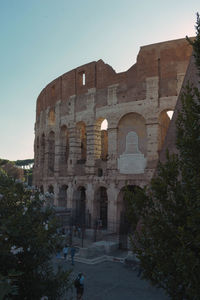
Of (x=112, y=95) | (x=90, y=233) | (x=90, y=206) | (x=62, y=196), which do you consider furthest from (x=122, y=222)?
(x=112, y=95)

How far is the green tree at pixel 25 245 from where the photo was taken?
186 inches

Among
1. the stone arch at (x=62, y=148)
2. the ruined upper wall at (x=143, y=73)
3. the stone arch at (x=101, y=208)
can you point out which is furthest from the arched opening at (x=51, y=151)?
the stone arch at (x=101, y=208)

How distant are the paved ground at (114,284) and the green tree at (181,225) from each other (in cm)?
393

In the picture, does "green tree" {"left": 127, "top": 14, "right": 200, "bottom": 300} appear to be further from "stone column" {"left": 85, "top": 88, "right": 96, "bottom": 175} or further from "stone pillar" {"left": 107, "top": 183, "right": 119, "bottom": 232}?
"stone column" {"left": 85, "top": 88, "right": 96, "bottom": 175}

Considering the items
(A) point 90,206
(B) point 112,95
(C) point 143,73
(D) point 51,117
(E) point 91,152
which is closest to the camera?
(C) point 143,73

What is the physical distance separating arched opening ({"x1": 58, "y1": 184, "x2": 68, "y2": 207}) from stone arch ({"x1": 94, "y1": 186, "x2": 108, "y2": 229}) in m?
3.17

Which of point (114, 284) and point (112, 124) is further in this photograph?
point (112, 124)

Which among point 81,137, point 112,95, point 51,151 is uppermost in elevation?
point 112,95

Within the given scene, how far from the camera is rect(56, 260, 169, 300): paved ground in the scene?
8445 mm

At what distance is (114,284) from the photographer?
952 centimetres

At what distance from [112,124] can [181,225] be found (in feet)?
47.5

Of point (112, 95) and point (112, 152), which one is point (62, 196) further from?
point (112, 95)

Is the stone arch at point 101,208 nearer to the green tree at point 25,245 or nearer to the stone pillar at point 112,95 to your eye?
the stone pillar at point 112,95

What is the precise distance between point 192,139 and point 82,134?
19192 mm
